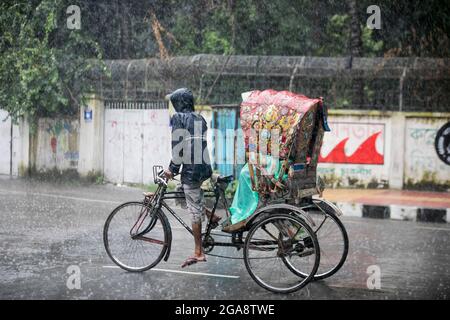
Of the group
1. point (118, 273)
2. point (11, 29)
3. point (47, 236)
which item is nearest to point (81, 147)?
point (11, 29)

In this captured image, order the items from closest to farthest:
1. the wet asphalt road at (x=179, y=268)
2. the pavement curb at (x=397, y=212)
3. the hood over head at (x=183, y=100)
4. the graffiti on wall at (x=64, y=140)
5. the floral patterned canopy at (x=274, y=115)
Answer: the wet asphalt road at (x=179, y=268)
the floral patterned canopy at (x=274, y=115)
the hood over head at (x=183, y=100)
the pavement curb at (x=397, y=212)
the graffiti on wall at (x=64, y=140)

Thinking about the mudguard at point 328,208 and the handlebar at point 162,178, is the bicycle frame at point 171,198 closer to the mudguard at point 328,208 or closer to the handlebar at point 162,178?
the handlebar at point 162,178

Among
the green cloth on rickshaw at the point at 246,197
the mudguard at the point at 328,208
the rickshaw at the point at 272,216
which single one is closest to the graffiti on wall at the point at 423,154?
the rickshaw at the point at 272,216

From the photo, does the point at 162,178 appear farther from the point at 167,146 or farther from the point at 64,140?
the point at 64,140

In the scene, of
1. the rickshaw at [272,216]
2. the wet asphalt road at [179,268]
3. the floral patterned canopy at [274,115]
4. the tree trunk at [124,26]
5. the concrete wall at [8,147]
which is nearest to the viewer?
the wet asphalt road at [179,268]

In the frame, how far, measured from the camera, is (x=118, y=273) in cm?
708

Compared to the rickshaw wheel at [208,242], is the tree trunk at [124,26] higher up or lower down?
higher up

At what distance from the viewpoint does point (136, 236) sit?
708 cm

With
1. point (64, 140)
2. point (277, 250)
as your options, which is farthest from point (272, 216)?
point (64, 140)

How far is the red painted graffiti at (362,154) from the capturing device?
49.4 feet

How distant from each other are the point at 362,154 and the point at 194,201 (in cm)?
885

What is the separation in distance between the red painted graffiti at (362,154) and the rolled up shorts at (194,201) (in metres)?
8.75

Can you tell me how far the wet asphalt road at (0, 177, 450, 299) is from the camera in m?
6.38
